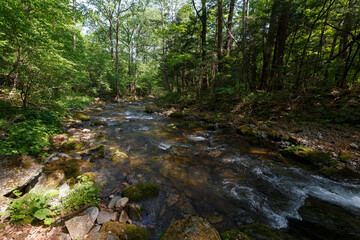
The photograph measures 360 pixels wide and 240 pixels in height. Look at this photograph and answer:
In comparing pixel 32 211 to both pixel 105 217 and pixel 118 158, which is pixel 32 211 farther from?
pixel 118 158

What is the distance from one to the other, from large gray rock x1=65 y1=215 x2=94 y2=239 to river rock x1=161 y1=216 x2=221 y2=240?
1.25 meters

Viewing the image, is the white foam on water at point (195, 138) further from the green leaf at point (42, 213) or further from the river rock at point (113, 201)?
the green leaf at point (42, 213)

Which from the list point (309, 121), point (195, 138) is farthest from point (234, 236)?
point (309, 121)

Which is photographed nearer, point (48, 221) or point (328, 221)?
point (48, 221)

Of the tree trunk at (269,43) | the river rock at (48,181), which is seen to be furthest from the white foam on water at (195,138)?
the tree trunk at (269,43)

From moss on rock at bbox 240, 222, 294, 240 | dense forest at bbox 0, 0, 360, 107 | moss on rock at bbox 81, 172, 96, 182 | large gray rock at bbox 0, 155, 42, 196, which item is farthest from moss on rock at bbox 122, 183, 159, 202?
dense forest at bbox 0, 0, 360, 107

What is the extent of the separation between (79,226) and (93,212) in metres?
0.30

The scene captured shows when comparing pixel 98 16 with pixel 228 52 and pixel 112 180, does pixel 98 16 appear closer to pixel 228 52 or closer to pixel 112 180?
pixel 228 52

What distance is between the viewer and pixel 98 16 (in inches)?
744

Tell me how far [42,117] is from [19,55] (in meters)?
2.37

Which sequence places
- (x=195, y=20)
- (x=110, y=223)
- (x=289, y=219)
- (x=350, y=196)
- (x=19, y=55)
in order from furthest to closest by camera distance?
(x=195, y=20), (x=19, y=55), (x=350, y=196), (x=289, y=219), (x=110, y=223)

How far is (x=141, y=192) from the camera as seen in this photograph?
3.06m

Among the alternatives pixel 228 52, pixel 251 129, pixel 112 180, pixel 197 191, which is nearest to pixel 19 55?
pixel 112 180

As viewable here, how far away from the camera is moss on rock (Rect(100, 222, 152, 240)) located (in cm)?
205
